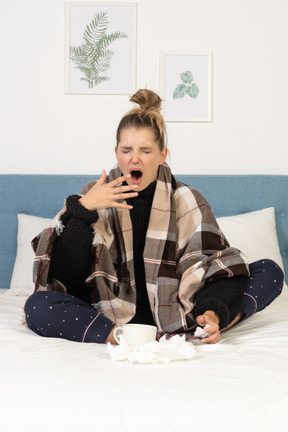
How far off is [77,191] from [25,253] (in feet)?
1.28

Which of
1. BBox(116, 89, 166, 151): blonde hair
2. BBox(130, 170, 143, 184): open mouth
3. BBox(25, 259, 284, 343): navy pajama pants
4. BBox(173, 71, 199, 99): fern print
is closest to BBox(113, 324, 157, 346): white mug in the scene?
BBox(25, 259, 284, 343): navy pajama pants

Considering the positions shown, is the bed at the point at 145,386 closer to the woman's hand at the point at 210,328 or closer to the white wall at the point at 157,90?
the woman's hand at the point at 210,328

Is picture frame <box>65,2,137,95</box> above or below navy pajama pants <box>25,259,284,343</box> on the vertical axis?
above

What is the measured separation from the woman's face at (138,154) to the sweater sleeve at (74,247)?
0.19 metres

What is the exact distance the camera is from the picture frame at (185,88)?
284 cm

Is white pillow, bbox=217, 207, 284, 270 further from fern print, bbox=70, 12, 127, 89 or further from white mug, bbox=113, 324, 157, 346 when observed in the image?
white mug, bbox=113, 324, 157, 346

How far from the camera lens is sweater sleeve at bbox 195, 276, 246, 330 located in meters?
1.55

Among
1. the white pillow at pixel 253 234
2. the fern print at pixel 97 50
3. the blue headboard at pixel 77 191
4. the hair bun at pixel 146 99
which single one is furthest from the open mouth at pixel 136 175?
the fern print at pixel 97 50

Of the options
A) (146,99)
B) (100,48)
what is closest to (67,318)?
(146,99)

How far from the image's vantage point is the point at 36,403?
1068 mm

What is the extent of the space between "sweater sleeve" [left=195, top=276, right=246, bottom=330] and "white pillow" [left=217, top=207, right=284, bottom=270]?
29.3 inches

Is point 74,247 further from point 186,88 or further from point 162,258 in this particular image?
point 186,88

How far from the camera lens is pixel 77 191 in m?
2.70

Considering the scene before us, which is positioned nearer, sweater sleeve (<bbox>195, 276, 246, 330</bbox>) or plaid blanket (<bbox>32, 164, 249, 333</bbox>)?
sweater sleeve (<bbox>195, 276, 246, 330</bbox>)
